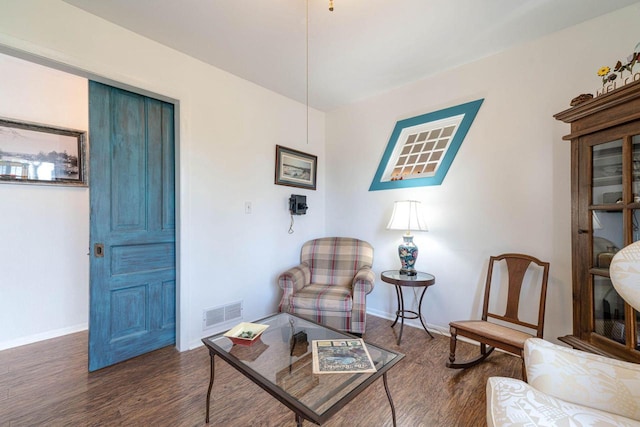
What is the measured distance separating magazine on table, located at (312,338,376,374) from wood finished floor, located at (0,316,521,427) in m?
0.43

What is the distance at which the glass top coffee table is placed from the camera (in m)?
1.00

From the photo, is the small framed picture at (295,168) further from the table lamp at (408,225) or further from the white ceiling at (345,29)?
the table lamp at (408,225)

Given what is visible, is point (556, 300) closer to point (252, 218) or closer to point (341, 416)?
point (341, 416)

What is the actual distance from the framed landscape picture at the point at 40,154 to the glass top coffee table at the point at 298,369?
2.35 m

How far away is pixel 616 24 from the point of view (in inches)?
68.8

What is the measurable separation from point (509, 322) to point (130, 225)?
3.05 m

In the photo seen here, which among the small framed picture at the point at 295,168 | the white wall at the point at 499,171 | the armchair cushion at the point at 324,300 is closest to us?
the white wall at the point at 499,171

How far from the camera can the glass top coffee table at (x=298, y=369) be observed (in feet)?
3.28

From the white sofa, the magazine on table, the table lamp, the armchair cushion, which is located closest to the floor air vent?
the armchair cushion

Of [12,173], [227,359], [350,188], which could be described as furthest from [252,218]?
[12,173]

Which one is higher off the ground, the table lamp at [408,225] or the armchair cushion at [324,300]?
the table lamp at [408,225]

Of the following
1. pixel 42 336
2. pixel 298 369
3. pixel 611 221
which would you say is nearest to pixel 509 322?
pixel 611 221

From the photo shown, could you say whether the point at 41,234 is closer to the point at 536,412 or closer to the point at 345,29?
the point at 345,29

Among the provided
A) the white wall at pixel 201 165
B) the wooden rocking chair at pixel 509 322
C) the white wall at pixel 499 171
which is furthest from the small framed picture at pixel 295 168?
the wooden rocking chair at pixel 509 322
